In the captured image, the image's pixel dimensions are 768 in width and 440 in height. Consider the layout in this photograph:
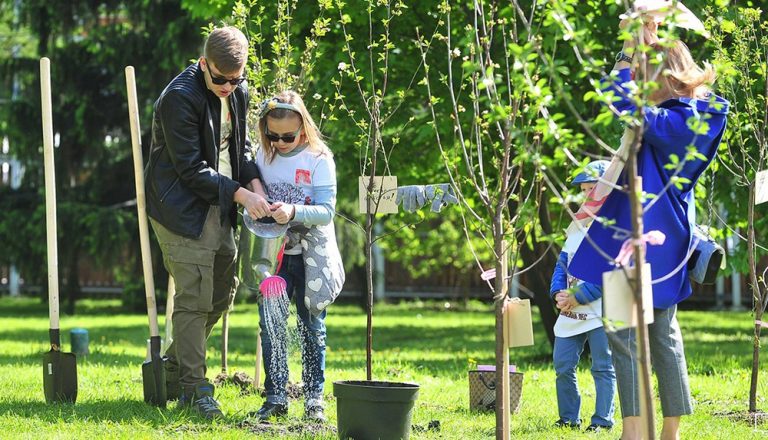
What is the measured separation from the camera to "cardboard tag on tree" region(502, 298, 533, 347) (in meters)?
3.83

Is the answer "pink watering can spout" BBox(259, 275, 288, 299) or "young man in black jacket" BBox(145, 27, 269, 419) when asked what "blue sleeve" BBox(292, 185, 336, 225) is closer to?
"young man in black jacket" BBox(145, 27, 269, 419)

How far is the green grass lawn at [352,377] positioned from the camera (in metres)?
4.77

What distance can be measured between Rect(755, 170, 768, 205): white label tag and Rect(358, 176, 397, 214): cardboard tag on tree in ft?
5.95

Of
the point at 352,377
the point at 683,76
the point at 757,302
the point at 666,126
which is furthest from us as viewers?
the point at 352,377

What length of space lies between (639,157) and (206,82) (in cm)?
214

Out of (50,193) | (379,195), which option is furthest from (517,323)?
(50,193)

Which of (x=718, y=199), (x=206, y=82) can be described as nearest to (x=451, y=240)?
(x=718, y=199)

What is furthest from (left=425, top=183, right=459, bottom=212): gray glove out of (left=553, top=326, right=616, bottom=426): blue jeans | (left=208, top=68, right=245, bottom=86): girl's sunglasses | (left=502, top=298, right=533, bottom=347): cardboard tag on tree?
(left=502, top=298, right=533, bottom=347): cardboard tag on tree

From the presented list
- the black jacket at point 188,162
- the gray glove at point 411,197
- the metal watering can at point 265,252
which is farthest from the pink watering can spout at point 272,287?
the gray glove at point 411,197

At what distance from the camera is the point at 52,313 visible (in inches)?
215

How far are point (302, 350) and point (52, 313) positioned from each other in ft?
4.76

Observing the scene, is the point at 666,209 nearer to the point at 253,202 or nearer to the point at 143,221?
the point at 253,202

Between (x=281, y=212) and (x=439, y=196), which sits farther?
(x=439, y=196)

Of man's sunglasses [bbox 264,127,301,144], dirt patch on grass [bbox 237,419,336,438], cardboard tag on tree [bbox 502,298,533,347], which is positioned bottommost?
dirt patch on grass [bbox 237,419,336,438]
